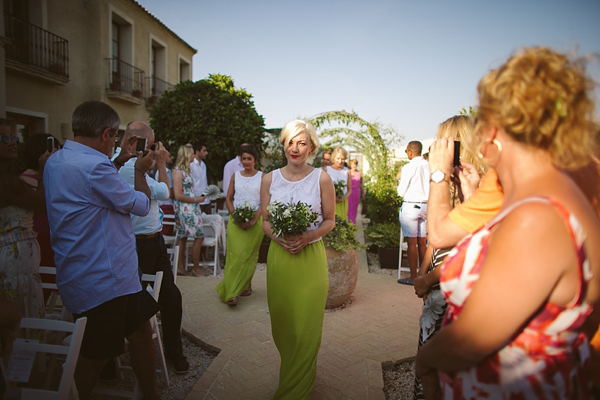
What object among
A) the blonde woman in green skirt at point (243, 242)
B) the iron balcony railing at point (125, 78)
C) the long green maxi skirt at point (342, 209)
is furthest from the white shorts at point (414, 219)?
the iron balcony railing at point (125, 78)

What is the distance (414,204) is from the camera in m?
6.51

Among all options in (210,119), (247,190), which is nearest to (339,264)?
(247,190)

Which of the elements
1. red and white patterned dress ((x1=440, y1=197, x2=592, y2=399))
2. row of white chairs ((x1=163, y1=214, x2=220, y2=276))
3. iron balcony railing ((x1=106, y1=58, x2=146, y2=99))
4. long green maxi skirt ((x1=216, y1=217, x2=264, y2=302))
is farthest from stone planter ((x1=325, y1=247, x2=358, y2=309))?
iron balcony railing ((x1=106, y1=58, x2=146, y2=99))

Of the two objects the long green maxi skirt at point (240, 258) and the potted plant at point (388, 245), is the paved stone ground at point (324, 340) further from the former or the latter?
the potted plant at point (388, 245)

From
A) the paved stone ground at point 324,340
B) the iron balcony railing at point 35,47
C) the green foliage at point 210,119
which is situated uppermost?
the iron balcony railing at point 35,47

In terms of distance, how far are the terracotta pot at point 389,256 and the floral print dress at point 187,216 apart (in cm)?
374

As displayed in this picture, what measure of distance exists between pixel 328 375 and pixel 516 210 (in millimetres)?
2926

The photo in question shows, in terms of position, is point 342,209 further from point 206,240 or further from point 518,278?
point 518,278

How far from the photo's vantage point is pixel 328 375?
3.56 metres

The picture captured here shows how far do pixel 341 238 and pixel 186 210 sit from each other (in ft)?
10.2

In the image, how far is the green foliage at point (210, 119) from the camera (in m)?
10.5

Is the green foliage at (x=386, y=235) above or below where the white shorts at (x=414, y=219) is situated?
below

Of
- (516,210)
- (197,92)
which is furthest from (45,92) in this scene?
(516,210)

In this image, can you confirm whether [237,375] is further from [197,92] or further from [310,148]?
[197,92]
